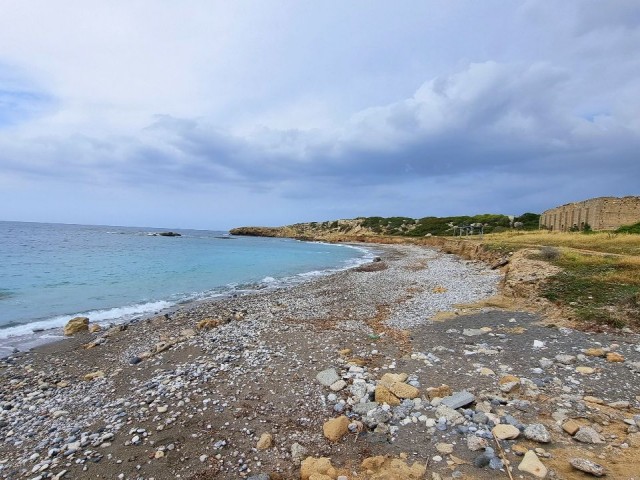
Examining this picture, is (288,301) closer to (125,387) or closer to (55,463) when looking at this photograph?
(125,387)

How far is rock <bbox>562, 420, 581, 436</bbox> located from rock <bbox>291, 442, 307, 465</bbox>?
4.29 metres

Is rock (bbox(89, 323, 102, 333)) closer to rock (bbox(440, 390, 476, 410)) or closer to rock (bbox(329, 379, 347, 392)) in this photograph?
rock (bbox(329, 379, 347, 392))

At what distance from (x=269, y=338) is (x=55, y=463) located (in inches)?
262

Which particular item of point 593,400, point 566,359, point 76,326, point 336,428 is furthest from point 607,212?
Result: point 76,326

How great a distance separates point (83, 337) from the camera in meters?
13.8

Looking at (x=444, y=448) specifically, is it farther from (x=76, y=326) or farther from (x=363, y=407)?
(x=76, y=326)

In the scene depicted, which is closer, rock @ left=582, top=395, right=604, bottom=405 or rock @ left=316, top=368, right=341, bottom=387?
rock @ left=582, top=395, right=604, bottom=405

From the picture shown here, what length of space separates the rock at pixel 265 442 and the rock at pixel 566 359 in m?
7.28

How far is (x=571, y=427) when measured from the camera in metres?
5.70

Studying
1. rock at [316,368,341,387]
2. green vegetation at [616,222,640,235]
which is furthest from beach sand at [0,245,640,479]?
green vegetation at [616,222,640,235]

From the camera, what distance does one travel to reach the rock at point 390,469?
16.3 ft

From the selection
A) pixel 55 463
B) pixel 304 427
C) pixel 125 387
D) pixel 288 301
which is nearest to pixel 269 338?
pixel 125 387

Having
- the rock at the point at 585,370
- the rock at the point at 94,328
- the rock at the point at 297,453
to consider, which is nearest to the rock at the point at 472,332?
the rock at the point at 585,370

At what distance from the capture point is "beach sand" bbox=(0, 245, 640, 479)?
5.59 meters
